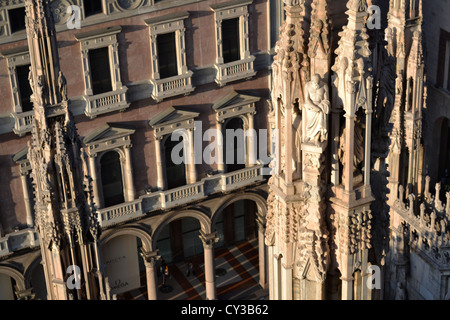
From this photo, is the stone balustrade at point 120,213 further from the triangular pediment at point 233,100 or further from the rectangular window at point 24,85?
the rectangular window at point 24,85

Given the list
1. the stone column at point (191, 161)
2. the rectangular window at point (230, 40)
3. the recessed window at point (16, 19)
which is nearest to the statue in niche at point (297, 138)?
the recessed window at point (16, 19)

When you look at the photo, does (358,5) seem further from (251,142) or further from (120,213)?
(251,142)

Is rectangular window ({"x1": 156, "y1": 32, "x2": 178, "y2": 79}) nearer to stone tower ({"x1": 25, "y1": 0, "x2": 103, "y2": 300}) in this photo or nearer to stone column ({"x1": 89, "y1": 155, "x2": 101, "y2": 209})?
stone column ({"x1": 89, "y1": 155, "x2": 101, "y2": 209})

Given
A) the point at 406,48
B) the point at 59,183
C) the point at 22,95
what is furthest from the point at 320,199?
the point at 22,95

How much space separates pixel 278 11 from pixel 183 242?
47.2 ft

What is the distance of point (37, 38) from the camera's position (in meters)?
27.1

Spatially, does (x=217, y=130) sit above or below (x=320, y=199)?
below

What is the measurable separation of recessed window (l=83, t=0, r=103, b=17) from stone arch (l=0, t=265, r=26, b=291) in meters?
13.0

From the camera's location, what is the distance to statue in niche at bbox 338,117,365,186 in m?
20.8

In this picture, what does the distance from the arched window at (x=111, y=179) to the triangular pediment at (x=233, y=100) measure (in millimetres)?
5812

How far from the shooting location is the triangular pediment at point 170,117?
4959 cm

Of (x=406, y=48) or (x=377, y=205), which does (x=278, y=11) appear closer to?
(x=406, y=48)

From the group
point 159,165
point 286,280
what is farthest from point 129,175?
point 286,280

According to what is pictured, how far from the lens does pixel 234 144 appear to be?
2077 inches
